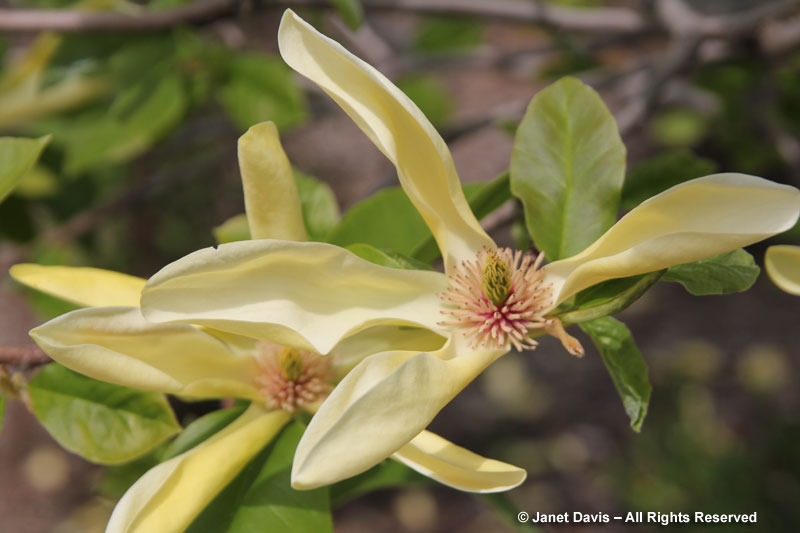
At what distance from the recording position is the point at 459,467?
0.60m

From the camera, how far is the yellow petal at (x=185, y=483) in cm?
58

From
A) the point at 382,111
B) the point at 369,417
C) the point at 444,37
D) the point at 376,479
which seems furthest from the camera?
the point at 444,37

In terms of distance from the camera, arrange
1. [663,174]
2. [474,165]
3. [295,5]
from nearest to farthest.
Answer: [663,174], [295,5], [474,165]

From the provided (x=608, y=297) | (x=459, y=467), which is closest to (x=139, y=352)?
(x=459, y=467)

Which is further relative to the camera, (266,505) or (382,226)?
(382,226)

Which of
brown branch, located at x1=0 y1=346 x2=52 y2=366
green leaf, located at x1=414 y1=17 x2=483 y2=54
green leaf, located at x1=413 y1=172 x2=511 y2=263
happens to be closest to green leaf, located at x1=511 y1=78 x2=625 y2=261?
green leaf, located at x1=413 y1=172 x2=511 y2=263

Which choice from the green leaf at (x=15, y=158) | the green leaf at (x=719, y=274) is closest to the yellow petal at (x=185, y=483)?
the green leaf at (x=15, y=158)

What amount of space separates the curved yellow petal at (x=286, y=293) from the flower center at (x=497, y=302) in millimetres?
27

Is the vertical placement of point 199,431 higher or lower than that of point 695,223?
lower

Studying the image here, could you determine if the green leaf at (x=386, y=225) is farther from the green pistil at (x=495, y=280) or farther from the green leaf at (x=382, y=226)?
the green pistil at (x=495, y=280)

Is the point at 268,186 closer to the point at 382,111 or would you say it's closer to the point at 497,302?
the point at 382,111

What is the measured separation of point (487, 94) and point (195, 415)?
118 inches

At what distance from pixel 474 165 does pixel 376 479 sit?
247 centimetres

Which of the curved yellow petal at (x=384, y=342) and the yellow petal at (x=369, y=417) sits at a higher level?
the yellow petal at (x=369, y=417)
